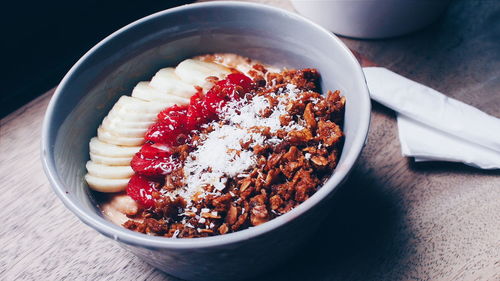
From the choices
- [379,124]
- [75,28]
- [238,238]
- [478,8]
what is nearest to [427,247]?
[379,124]

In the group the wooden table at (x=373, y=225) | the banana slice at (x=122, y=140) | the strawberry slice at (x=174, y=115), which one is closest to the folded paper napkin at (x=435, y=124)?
the wooden table at (x=373, y=225)

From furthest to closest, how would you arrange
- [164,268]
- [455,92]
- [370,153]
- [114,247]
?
[455,92], [370,153], [114,247], [164,268]

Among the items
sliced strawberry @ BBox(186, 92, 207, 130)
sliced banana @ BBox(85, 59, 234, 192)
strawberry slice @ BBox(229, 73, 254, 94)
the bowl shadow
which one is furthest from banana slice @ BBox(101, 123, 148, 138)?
the bowl shadow

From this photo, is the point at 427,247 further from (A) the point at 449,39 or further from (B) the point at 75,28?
(B) the point at 75,28

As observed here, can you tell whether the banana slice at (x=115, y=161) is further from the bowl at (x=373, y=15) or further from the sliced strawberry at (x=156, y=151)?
the bowl at (x=373, y=15)

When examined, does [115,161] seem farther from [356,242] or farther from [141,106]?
[356,242]

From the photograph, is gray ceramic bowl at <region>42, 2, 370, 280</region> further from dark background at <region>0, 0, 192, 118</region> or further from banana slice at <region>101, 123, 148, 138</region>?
dark background at <region>0, 0, 192, 118</region>

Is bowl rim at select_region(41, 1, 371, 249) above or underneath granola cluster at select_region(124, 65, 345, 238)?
above
